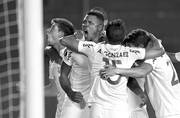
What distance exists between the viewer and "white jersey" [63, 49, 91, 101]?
6512 mm

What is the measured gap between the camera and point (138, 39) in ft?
20.9

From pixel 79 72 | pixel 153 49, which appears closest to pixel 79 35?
pixel 79 72

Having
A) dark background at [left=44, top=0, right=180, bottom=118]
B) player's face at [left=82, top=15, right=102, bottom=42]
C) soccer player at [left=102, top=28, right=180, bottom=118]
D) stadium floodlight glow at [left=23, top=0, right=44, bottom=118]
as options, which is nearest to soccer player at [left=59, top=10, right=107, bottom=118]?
player's face at [left=82, top=15, right=102, bottom=42]

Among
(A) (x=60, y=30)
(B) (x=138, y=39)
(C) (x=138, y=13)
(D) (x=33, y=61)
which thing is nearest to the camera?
(D) (x=33, y=61)

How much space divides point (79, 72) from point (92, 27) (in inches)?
22.7

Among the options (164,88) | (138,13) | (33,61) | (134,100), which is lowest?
(138,13)

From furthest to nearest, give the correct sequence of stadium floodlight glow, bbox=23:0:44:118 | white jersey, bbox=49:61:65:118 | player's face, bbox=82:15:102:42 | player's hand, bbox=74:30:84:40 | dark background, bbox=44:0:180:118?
dark background, bbox=44:0:180:118
white jersey, bbox=49:61:65:118
player's hand, bbox=74:30:84:40
player's face, bbox=82:15:102:42
stadium floodlight glow, bbox=23:0:44:118

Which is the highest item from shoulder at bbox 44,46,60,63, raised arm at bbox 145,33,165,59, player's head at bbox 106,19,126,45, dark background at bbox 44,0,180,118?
player's head at bbox 106,19,126,45

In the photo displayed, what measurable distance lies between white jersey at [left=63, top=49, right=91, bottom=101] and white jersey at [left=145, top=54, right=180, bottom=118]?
65 centimetres

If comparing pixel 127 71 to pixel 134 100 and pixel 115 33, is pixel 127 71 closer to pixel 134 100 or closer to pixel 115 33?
pixel 115 33

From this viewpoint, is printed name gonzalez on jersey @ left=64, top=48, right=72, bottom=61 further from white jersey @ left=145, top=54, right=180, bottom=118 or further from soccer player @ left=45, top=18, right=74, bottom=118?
white jersey @ left=145, top=54, right=180, bottom=118

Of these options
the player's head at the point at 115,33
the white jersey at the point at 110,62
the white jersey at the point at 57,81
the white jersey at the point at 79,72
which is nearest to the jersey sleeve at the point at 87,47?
the white jersey at the point at 110,62

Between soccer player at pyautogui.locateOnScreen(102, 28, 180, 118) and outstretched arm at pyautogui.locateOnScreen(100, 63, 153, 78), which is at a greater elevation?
outstretched arm at pyautogui.locateOnScreen(100, 63, 153, 78)

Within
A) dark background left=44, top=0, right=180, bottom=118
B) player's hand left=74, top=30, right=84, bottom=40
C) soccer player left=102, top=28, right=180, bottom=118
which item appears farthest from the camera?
dark background left=44, top=0, right=180, bottom=118
